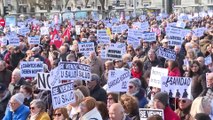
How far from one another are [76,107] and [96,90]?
1806 millimetres

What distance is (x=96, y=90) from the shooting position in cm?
1053

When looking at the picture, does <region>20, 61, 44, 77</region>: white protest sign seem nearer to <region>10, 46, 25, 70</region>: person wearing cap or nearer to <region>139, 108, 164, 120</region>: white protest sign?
<region>10, 46, 25, 70</region>: person wearing cap

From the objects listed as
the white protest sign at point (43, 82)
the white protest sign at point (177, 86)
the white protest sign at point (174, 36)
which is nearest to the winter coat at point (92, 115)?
the white protest sign at point (177, 86)

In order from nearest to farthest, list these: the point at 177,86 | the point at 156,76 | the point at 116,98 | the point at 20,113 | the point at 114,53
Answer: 1. the point at 116,98
2. the point at 20,113
3. the point at 177,86
4. the point at 156,76
5. the point at 114,53

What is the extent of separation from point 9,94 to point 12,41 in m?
11.0

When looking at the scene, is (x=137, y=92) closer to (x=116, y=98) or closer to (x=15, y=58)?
(x=116, y=98)

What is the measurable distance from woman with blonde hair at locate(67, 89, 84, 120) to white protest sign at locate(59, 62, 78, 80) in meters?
2.00

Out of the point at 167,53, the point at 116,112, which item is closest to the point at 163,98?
the point at 116,112

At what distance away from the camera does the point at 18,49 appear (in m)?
17.1

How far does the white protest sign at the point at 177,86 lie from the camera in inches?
363

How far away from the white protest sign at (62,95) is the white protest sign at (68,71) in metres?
2.17

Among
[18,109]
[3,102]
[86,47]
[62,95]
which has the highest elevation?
[62,95]

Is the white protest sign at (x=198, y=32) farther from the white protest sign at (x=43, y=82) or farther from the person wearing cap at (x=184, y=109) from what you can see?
the person wearing cap at (x=184, y=109)

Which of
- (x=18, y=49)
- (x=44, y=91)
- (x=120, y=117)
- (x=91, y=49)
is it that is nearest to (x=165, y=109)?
(x=120, y=117)
